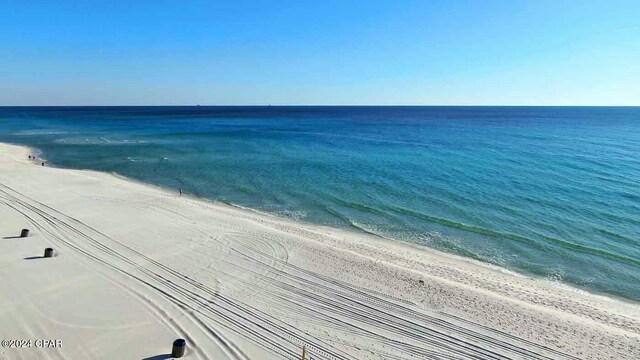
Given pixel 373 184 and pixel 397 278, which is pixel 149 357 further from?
pixel 373 184

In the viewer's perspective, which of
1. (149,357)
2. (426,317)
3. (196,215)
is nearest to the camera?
(149,357)

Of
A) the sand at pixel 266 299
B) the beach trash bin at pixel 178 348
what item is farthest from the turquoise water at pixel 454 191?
the beach trash bin at pixel 178 348

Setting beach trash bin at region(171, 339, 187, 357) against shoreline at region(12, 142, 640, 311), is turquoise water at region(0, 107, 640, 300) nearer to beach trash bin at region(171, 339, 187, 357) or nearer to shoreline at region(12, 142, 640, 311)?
shoreline at region(12, 142, 640, 311)

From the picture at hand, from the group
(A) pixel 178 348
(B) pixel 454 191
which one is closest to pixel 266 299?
(A) pixel 178 348

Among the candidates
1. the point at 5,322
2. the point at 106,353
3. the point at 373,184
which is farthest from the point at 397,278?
the point at 373,184

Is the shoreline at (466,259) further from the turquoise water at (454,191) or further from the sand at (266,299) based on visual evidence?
the turquoise water at (454,191)

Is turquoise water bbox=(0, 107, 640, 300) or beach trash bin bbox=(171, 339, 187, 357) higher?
turquoise water bbox=(0, 107, 640, 300)

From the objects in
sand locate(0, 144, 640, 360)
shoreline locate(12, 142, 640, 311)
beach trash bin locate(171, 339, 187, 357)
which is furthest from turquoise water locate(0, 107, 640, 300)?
beach trash bin locate(171, 339, 187, 357)

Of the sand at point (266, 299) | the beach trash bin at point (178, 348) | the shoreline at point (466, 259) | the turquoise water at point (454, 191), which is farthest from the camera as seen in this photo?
the turquoise water at point (454, 191)
